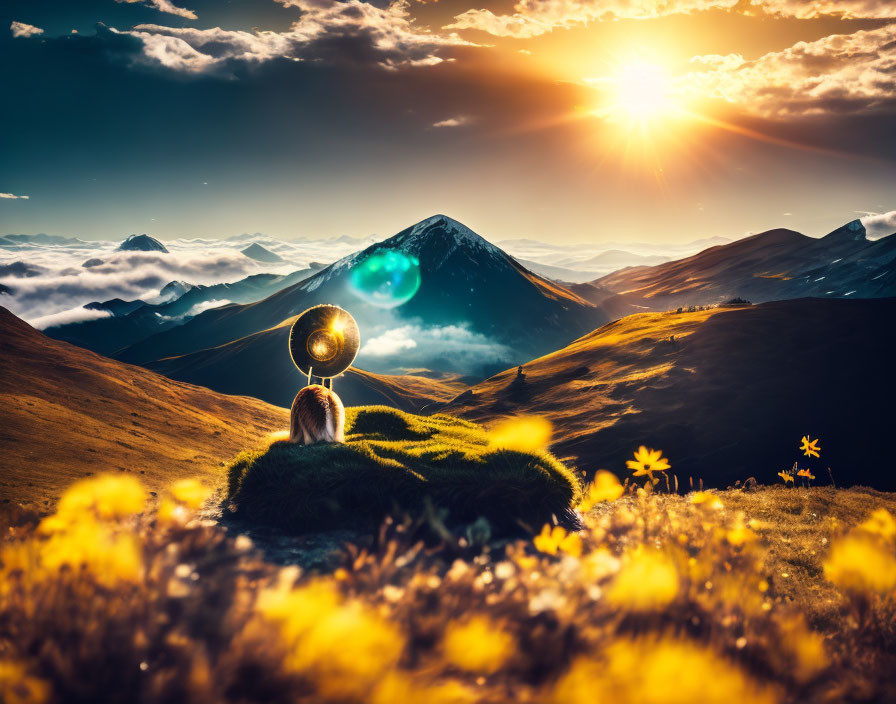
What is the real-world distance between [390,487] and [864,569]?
5.67 meters

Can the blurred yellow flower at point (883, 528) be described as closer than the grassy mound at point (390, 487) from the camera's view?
Yes

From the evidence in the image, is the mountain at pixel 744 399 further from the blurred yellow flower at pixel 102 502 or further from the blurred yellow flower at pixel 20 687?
the blurred yellow flower at pixel 20 687

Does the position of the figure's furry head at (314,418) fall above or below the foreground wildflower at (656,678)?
above

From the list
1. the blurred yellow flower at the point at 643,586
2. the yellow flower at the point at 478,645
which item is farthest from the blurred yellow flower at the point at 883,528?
the yellow flower at the point at 478,645

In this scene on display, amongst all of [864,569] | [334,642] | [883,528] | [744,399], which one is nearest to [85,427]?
[334,642]

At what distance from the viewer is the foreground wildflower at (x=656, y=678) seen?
2.92 metres

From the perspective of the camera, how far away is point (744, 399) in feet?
147

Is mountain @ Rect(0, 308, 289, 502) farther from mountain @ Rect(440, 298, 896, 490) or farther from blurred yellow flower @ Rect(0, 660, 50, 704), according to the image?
mountain @ Rect(440, 298, 896, 490)

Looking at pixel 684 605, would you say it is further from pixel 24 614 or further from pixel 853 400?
pixel 853 400

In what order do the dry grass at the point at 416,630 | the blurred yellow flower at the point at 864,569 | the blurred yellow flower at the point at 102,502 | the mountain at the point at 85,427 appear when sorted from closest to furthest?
the dry grass at the point at 416,630
the blurred yellow flower at the point at 864,569
the blurred yellow flower at the point at 102,502
the mountain at the point at 85,427

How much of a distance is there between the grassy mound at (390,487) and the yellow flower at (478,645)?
11.4 ft

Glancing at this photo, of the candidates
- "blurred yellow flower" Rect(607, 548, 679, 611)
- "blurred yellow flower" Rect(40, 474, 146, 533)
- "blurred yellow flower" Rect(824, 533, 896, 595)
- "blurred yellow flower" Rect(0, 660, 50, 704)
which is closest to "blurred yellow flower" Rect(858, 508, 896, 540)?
"blurred yellow flower" Rect(824, 533, 896, 595)

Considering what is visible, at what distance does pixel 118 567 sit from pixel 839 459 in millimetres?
43184

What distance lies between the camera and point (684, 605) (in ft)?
13.4
